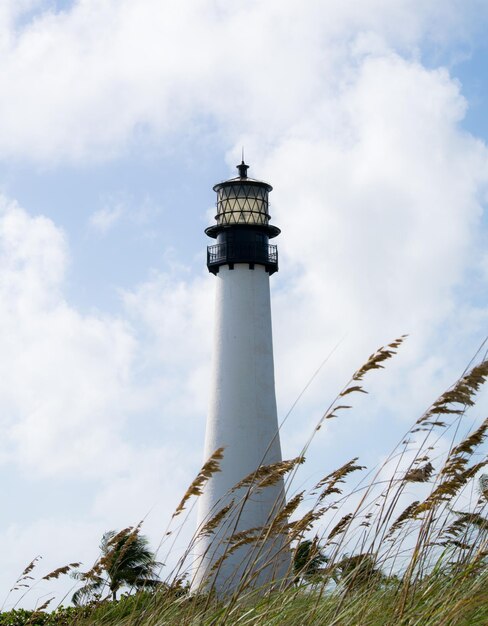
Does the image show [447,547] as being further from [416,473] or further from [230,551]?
[230,551]

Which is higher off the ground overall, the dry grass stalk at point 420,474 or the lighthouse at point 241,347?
the lighthouse at point 241,347

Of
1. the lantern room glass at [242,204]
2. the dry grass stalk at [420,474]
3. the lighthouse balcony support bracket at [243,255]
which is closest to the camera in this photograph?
the dry grass stalk at [420,474]

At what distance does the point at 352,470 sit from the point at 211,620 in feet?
3.56

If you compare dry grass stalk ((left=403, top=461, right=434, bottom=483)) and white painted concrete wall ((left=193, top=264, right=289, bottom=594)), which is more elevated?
white painted concrete wall ((left=193, top=264, right=289, bottom=594))

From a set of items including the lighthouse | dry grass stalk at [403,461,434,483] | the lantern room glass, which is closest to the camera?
dry grass stalk at [403,461,434,483]

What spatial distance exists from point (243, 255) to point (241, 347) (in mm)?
2724

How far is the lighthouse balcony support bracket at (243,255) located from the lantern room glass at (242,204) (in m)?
0.80

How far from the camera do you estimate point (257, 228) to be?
25812mm

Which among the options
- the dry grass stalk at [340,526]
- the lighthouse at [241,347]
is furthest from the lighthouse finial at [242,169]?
the dry grass stalk at [340,526]

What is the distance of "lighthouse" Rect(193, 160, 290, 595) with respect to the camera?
2327cm

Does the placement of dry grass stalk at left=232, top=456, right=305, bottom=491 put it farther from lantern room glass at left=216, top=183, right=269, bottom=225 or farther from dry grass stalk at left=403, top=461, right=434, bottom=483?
lantern room glass at left=216, top=183, right=269, bottom=225

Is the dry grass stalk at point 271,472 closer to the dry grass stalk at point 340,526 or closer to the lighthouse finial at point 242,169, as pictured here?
the dry grass stalk at point 340,526

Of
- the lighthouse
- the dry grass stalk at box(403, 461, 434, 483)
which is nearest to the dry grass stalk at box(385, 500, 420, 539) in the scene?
the dry grass stalk at box(403, 461, 434, 483)

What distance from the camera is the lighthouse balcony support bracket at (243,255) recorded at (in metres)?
25.1
